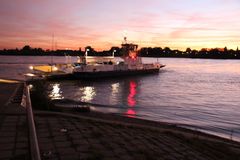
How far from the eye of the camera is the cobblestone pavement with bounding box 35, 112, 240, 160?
6.26m

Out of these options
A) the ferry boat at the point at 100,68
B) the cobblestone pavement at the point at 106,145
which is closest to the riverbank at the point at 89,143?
the cobblestone pavement at the point at 106,145

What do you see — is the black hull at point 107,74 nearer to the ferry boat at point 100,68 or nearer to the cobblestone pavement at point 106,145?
the ferry boat at point 100,68

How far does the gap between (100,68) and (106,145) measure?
48.2 metres

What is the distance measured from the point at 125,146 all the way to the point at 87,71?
4464cm

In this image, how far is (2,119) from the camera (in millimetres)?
8586

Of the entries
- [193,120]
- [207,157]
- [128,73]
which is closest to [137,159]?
→ [207,157]

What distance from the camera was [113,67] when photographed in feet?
191

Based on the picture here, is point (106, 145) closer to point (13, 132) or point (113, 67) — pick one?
point (13, 132)

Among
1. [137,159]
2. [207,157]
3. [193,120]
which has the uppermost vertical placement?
[137,159]

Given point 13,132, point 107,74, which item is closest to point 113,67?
point 107,74

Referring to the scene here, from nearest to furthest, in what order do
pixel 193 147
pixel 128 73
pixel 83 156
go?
1. pixel 83 156
2. pixel 193 147
3. pixel 128 73

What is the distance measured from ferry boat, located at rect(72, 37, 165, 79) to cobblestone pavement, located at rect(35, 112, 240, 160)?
135ft

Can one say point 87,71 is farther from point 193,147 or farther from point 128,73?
point 193,147

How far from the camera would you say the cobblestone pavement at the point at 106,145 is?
6.26 m
